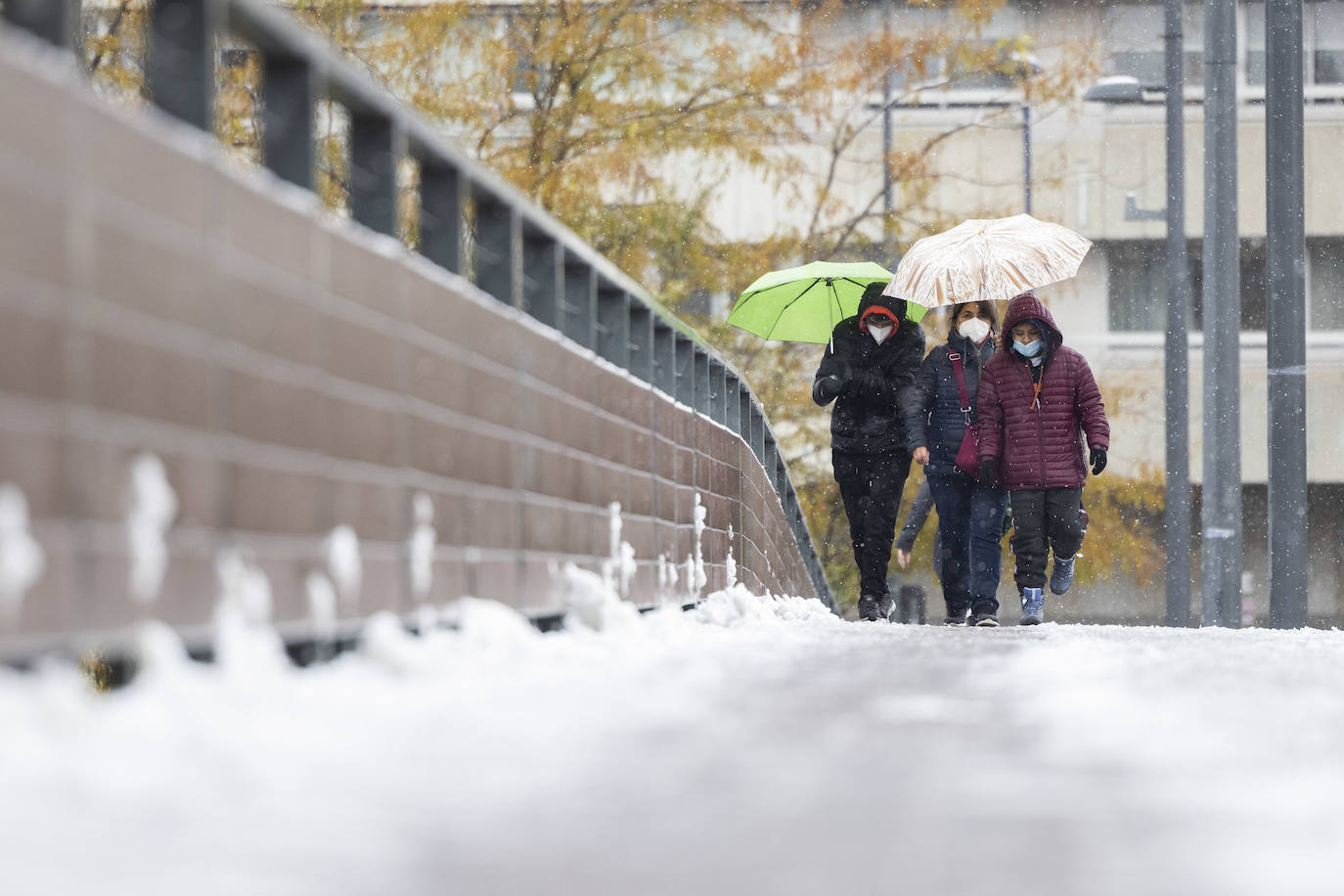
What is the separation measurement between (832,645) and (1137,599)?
2355 cm

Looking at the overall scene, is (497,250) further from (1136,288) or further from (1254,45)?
(1254,45)

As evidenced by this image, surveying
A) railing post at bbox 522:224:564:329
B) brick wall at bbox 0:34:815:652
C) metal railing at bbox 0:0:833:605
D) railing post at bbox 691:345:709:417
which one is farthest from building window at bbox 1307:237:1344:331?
brick wall at bbox 0:34:815:652

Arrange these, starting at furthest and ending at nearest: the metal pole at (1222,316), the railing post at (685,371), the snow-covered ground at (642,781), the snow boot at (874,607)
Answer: the metal pole at (1222,316) < the snow boot at (874,607) < the railing post at (685,371) < the snow-covered ground at (642,781)

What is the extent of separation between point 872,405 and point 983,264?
0.98 metres

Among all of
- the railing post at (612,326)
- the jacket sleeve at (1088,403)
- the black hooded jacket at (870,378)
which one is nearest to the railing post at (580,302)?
the railing post at (612,326)

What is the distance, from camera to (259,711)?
3.49m

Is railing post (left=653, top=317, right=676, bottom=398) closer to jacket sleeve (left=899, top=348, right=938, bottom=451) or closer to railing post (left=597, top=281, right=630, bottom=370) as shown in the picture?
railing post (left=597, top=281, right=630, bottom=370)

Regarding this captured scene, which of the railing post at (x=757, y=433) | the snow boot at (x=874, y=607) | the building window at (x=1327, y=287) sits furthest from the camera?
the building window at (x=1327, y=287)

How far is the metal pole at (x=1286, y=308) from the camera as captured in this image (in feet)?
38.7

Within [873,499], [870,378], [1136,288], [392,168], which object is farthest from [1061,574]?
[1136,288]

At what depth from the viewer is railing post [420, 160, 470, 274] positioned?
573cm

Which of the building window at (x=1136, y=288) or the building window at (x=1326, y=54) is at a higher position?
the building window at (x=1326, y=54)

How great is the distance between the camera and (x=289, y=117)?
4633 millimetres

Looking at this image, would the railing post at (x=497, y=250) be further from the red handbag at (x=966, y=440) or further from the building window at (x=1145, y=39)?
→ the building window at (x=1145, y=39)
